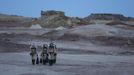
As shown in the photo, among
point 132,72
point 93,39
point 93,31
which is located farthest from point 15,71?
point 93,31

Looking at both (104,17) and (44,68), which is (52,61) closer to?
(44,68)

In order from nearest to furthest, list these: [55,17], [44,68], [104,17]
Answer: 1. [44,68]
2. [55,17]
3. [104,17]

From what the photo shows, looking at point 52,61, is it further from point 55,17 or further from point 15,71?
point 55,17

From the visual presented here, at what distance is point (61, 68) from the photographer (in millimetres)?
28141

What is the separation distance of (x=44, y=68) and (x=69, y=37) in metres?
40.2

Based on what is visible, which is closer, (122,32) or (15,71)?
(15,71)

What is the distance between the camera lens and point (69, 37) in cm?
6794

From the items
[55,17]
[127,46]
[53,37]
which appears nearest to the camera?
[127,46]

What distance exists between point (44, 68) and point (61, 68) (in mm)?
1146

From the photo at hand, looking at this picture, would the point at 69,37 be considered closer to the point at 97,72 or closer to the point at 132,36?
the point at 132,36

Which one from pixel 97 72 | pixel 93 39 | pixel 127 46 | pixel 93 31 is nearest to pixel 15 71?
pixel 97 72

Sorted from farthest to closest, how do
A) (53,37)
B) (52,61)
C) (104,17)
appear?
(104,17) → (53,37) → (52,61)

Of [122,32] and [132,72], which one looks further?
[122,32]

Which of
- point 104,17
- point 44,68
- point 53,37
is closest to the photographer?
point 44,68
